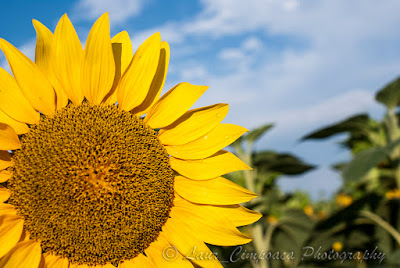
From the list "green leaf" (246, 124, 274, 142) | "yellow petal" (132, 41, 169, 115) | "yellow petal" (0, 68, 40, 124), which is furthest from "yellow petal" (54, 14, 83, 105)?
"green leaf" (246, 124, 274, 142)

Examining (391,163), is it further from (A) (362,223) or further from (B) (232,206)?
(B) (232,206)

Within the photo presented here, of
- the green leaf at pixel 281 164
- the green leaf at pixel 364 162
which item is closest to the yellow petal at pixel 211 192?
the green leaf at pixel 364 162

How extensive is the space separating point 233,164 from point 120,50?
24.4 inches

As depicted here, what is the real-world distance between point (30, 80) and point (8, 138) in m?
0.21

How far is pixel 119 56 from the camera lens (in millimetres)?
1519

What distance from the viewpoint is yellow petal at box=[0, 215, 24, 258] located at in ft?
4.13

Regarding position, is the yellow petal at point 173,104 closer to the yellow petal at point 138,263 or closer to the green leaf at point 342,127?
the yellow petal at point 138,263

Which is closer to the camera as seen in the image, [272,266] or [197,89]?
[197,89]

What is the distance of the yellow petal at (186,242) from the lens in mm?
1518

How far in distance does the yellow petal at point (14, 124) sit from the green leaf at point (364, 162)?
2224 millimetres

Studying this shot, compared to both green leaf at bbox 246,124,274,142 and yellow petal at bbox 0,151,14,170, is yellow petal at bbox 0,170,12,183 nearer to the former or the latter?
yellow petal at bbox 0,151,14,170

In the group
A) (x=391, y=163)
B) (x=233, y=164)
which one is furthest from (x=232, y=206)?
(x=391, y=163)

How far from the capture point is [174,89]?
5.16ft

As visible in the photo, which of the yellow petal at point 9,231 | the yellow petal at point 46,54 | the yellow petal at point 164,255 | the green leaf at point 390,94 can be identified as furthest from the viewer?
the green leaf at point 390,94
